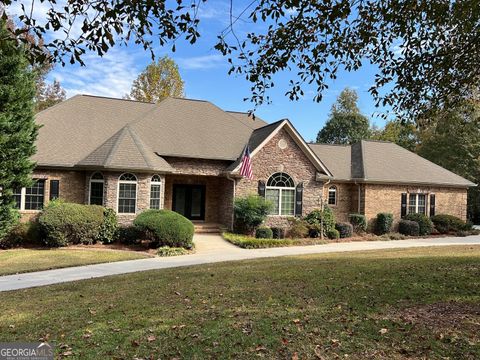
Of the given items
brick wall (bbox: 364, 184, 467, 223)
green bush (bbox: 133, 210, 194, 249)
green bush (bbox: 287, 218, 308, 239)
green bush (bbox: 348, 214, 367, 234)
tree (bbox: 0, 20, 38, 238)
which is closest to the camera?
tree (bbox: 0, 20, 38, 238)

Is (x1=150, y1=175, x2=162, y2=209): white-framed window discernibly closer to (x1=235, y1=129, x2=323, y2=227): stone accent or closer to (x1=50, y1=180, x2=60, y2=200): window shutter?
(x1=235, y1=129, x2=323, y2=227): stone accent

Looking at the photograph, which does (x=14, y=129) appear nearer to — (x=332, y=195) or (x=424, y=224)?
(x=332, y=195)

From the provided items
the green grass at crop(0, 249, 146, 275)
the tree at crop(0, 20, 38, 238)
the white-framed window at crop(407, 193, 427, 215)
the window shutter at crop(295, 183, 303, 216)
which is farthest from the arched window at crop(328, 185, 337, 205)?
the tree at crop(0, 20, 38, 238)

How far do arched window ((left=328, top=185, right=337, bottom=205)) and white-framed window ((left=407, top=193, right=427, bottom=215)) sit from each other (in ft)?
15.8

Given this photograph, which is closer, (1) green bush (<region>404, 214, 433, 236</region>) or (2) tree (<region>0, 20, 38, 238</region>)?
(2) tree (<region>0, 20, 38, 238</region>)

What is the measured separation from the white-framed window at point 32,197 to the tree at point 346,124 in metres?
36.9

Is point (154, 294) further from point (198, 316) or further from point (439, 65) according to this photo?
point (439, 65)

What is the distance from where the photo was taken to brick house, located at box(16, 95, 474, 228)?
19641 mm

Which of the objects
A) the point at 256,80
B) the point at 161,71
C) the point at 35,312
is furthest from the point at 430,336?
the point at 161,71

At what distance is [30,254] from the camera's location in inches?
602

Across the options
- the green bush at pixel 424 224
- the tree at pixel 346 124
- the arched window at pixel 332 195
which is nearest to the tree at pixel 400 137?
the tree at pixel 346 124

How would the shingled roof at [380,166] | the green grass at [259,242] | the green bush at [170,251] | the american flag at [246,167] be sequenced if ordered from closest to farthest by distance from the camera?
the green bush at [170,251], the green grass at [259,242], the american flag at [246,167], the shingled roof at [380,166]

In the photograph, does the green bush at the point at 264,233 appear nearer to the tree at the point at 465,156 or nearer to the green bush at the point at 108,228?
the green bush at the point at 108,228

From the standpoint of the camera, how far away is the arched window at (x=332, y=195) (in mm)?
26202
